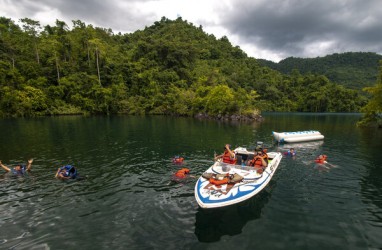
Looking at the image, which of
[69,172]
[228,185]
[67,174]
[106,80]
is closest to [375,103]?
[228,185]

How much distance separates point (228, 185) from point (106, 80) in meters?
87.1

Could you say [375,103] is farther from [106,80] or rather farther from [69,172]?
[106,80]

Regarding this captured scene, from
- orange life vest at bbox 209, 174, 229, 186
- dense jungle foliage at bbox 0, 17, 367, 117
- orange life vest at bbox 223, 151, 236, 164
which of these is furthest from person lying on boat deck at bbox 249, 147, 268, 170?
dense jungle foliage at bbox 0, 17, 367, 117

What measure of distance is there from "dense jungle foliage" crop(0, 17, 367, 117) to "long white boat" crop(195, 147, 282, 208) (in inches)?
2138

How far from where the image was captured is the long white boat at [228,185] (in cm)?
965

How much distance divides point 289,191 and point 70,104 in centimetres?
7896

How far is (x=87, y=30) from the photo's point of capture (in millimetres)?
92312

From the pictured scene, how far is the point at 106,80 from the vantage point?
87.3 metres

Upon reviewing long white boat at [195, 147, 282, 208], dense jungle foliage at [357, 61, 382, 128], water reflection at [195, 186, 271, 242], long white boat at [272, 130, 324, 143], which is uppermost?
dense jungle foliage at [357, 61, 382, 128]

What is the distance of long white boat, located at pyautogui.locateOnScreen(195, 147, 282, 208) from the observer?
965 centimetres

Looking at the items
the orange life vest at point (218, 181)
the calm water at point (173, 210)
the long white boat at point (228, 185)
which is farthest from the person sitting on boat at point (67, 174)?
the orange life vest at point (218, 181)

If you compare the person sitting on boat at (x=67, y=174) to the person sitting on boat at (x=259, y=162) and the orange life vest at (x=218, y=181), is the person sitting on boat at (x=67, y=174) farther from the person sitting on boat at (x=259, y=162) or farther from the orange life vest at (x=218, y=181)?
the person sitting on boat at (x=259, y=162)

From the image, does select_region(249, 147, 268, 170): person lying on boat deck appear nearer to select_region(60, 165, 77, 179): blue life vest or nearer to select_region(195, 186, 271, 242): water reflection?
select_region(195, 186, 271, 242): water reflection

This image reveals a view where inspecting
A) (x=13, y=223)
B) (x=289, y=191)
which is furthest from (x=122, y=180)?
(x=289, y=191)
